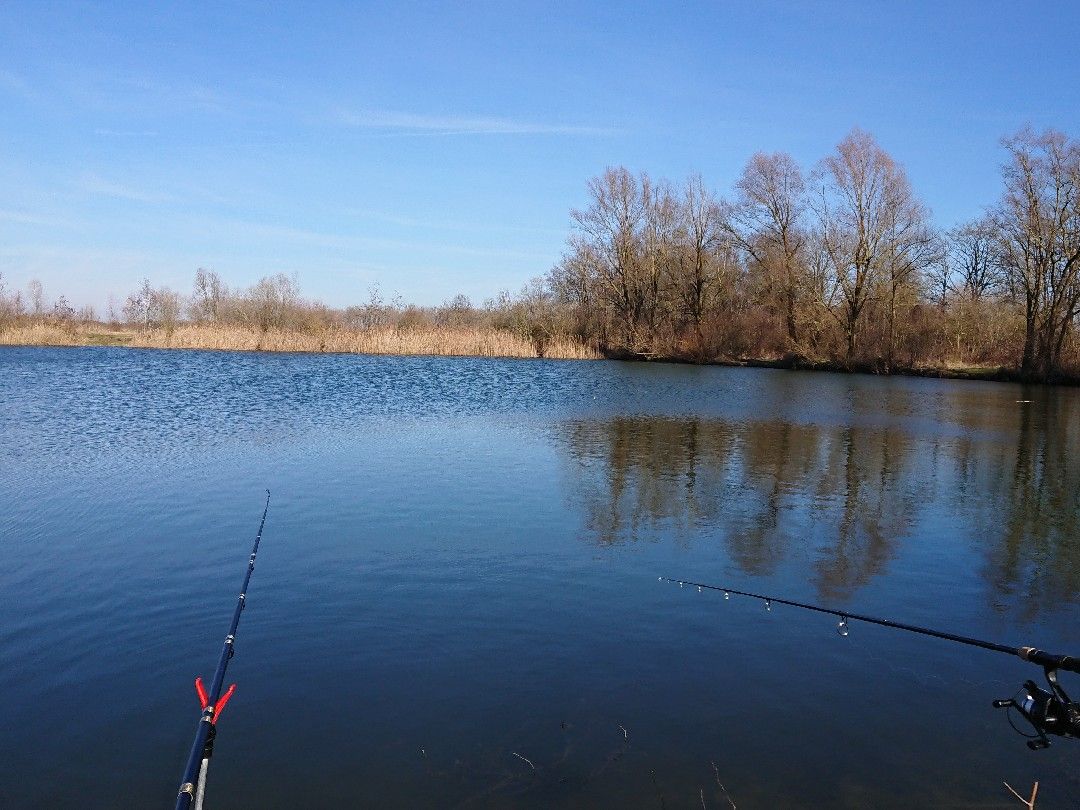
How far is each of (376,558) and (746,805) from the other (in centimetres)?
442

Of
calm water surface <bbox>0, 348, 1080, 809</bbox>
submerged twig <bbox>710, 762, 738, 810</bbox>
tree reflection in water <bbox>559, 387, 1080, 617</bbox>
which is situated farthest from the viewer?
tree reflection in water <bbox>559, 387, 1080, 617</bbox>

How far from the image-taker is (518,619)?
617 centimetres

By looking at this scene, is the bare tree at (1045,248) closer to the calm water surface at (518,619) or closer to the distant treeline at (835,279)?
the distant treeline at (835,279)

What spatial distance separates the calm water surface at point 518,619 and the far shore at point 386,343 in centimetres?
3112

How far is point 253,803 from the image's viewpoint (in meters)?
3.91

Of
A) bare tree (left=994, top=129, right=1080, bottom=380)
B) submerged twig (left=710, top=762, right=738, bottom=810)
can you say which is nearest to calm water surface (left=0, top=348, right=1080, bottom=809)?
submerged twig (left=710, top=762, right=738, bottom=810)

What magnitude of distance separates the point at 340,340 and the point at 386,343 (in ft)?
10.1

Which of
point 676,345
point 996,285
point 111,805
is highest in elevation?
point 996,285

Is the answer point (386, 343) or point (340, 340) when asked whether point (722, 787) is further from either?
point (340, 340)

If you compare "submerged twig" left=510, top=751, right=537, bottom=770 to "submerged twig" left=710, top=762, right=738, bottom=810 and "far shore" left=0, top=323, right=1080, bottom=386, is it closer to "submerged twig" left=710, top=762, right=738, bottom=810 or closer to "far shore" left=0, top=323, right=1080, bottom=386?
"submerged twig" left=710, top=762, right=738, bottom=810

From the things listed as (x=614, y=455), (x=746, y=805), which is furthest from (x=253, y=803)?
(x=614, y=455)

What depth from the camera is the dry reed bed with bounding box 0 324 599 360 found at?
4588 cm

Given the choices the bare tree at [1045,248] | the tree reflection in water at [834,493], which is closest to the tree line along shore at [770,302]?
the bare tree at [1045,248]

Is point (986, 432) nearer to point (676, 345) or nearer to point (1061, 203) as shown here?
point (1061, 203)
